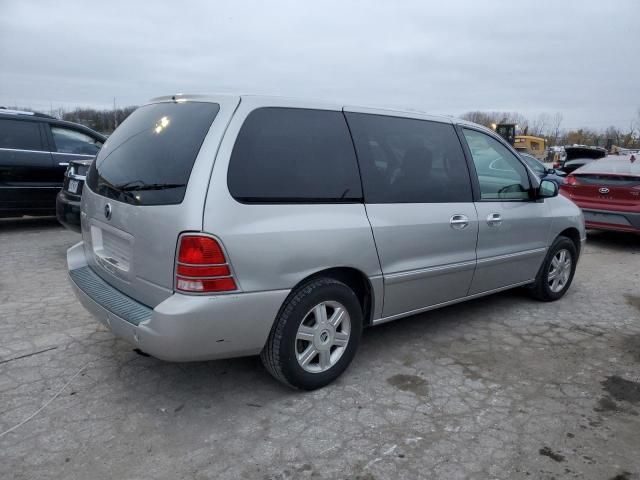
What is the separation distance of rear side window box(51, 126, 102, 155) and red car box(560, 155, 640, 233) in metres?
7.57

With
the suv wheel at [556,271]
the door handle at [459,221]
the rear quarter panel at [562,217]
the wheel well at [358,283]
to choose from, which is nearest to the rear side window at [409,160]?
the door handle at [459,221]

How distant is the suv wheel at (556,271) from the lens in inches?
195

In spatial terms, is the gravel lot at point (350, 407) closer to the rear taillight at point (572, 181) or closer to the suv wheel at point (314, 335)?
the suv wheel at point (314, 335)

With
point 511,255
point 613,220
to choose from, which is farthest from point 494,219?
point 613,220

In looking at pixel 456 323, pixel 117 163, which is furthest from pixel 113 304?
pixel 456 323

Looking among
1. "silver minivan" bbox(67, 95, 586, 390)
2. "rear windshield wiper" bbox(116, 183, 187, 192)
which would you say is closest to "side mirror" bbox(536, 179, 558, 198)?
"silver minivan" bbox(67, 95, 586, 390)

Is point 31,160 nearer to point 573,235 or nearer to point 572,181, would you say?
point 573,235

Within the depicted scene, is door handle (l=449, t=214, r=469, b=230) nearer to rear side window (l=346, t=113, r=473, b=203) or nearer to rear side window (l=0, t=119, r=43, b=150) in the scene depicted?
rear side window (l=346, t=113, r=473, b=203)

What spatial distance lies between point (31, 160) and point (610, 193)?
332 inches

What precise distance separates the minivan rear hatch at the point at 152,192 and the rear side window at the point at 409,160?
0.95 meters

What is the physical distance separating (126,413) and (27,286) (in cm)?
274

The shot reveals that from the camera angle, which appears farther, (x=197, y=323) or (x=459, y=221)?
(x=459, y=221)

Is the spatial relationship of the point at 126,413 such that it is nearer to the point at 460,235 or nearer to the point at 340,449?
the point at 340,449

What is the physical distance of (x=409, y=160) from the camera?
3.65m
